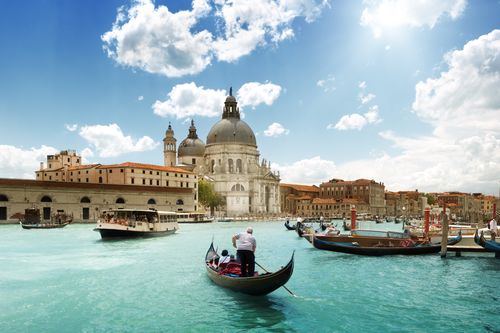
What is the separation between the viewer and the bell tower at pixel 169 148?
302 feet

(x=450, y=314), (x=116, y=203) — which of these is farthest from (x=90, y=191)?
(x=450, y=314)

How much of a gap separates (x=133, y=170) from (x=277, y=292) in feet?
170

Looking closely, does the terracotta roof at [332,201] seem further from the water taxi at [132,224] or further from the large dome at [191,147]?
the water taxi at [132,224]

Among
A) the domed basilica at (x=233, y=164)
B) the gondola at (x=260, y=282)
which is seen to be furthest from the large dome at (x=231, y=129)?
the gondola at (x=260, y=282)

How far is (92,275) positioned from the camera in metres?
16.8

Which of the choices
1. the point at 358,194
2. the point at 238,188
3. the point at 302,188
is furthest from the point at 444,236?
the point at 302,188

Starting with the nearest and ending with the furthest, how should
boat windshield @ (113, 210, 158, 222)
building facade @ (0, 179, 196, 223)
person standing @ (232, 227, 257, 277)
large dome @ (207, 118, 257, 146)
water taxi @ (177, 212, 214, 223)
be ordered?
person standing @ (232, 227, 257, 277), boat windshield @ (113, 210, 158, 222), building facade @ (0, 179, 196, 223), water taxi @ (177, 212, 214, 223), large dome @ (207, 118, 257, 146)

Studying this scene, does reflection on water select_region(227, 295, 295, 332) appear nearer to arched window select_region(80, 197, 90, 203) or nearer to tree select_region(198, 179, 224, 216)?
arched window select_region(80, 197, 90, 203)

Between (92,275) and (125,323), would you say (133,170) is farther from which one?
(125,323)

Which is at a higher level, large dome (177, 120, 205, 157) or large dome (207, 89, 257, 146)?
large dome (207, 89, 257, 146)

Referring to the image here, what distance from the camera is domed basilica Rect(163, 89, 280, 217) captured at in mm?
87062

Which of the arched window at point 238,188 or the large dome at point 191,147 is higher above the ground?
the large dome at point 191,147

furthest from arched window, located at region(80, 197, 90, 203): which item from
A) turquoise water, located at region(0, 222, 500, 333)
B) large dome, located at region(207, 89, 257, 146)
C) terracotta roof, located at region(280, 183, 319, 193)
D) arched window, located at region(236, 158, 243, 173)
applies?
terracotta roof, located at region(280, 183, 319, 193)

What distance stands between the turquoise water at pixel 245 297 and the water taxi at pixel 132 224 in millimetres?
7579
